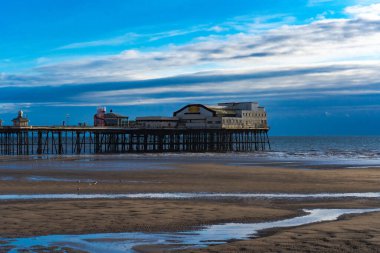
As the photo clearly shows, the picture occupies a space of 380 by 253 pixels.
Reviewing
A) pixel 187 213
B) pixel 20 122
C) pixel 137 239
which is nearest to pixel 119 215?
pixel 187 213

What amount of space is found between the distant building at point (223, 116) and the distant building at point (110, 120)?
367 inches

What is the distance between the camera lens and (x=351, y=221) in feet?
54.7

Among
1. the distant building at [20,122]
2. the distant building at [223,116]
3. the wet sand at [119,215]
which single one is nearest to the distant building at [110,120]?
the distant building at [223,116]

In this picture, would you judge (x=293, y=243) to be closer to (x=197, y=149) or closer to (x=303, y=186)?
(x=303, y=186)

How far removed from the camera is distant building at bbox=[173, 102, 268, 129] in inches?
3703

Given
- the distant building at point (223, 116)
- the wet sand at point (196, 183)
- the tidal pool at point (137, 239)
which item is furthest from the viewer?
the distant building at point (223, 116)

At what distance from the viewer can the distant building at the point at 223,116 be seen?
9406 cm

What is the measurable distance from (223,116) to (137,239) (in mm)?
81356

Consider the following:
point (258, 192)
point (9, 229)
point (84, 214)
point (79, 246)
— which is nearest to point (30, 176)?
point (258, 192)

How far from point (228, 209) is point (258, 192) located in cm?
677

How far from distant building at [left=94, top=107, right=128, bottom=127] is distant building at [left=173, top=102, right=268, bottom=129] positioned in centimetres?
932

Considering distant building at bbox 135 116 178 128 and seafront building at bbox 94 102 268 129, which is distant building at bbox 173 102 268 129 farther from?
distant building at bbox 135 116 178 128

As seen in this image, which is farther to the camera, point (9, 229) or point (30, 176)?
point (30, 176)

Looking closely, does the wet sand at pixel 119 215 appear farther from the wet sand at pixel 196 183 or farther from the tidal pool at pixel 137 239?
the wet sand at pixel 196 183
